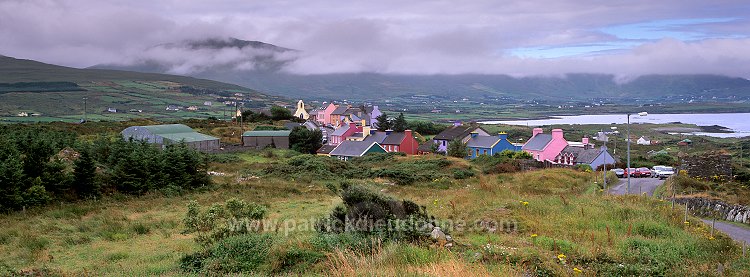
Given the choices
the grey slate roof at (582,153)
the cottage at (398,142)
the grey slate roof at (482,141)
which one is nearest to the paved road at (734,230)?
the grey slate roof at (582,153)

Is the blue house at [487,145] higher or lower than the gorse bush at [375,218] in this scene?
lower

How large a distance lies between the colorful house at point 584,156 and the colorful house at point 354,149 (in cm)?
1998

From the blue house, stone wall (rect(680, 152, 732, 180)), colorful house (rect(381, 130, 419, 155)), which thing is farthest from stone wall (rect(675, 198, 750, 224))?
colorful house (rect(381, 130, 419, 155))

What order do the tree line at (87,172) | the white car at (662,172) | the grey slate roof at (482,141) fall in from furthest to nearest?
1. the grey slate roof at (482,141)
2. the white car at (662,172)
3. the tree line at (87,172)

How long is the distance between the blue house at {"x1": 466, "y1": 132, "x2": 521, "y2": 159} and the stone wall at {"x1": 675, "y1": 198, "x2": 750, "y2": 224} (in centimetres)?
3748

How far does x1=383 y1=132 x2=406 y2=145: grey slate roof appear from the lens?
65375mm

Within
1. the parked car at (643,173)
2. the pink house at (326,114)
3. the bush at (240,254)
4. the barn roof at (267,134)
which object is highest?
the pink house at (326,114)

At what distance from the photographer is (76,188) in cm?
2548

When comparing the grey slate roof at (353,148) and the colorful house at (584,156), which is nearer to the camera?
the colorful house at (584,156)

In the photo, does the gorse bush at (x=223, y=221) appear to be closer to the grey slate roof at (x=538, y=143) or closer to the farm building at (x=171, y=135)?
the farm building at (x=171, y=135)

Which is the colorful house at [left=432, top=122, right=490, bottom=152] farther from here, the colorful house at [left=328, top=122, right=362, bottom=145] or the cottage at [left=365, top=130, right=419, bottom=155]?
the colorful house at [left=328, top=122, right=362, bottom=145]

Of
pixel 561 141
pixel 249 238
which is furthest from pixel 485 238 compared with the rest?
pixel 561 141

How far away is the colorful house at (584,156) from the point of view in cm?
5066

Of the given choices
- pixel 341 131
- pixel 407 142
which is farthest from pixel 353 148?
Answer: pixel 341 131
